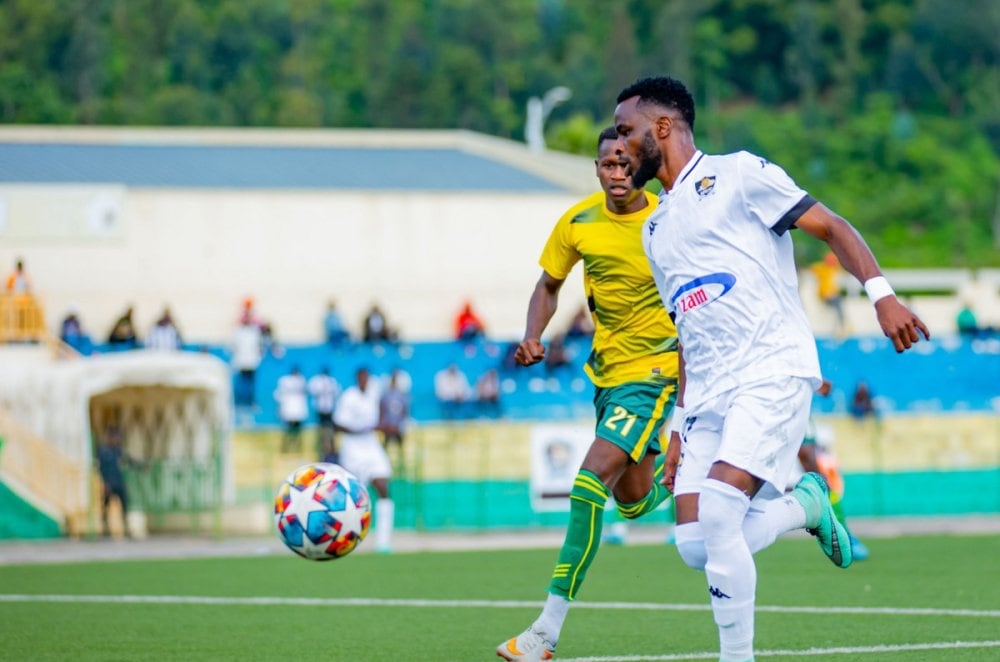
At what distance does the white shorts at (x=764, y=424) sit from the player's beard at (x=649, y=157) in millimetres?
970

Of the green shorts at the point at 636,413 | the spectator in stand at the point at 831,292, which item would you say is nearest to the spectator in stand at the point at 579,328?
the spectator in stand at the point at 831,292

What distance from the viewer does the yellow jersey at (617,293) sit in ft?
30.6

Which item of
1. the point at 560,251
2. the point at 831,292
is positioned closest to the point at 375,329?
the point at 831,292

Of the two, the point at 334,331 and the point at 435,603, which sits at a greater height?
the point at 334,331

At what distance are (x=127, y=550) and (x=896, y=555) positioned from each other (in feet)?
33.1

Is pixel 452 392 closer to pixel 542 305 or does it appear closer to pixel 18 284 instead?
pixel 18 284

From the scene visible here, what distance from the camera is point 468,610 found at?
37.6 feet

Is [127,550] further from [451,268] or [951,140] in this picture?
[951,140]

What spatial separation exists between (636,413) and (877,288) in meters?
2.57

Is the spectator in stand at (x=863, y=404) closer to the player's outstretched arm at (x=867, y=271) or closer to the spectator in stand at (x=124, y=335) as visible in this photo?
the spectator in stand at (x=124, y=335)

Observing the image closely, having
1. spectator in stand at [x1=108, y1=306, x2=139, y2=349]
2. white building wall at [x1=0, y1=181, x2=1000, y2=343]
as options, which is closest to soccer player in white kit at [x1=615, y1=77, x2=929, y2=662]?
spectator in stand at [x1=108, y1=306, x2=139, y2=349]

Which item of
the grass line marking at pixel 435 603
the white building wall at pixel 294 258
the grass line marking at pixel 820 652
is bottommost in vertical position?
the grass line marking at pixel 435 603

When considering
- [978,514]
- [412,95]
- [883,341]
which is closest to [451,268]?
[883,341]

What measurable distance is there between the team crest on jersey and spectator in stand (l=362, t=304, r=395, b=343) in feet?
98.7
